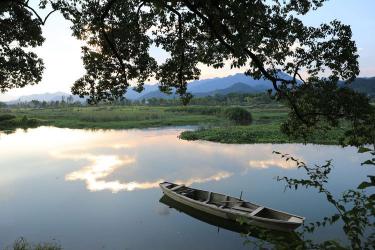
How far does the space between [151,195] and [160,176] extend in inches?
217

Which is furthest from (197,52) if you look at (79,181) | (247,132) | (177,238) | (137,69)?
(247,132)

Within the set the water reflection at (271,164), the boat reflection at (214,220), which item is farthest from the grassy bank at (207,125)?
the water reflection at (271,164)

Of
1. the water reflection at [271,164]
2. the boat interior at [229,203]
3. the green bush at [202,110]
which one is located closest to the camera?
the boat interior at [229,203]

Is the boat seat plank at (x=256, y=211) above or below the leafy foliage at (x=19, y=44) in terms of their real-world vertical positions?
below

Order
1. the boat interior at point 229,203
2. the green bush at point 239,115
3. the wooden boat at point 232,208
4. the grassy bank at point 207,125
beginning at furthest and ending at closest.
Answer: the green bush at point 239,115
the grassy bank at point 207,125
the boat interior at point 229,203
the wooden boat at point 232,208

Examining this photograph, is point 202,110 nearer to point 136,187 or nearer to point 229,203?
point 136,187

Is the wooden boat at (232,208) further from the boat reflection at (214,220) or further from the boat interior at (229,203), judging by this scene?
the boat reflection at (214,220)

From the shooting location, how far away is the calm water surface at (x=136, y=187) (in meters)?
18.2

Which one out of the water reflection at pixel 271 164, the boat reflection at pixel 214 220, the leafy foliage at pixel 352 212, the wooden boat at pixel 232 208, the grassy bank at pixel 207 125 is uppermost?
the leafy foliage at pixel 352 212

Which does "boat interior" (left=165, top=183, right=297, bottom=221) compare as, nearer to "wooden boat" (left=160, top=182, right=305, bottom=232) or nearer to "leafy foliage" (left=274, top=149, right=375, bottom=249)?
"wooden boat" (left=160, top=182, right=305, bottom=232)

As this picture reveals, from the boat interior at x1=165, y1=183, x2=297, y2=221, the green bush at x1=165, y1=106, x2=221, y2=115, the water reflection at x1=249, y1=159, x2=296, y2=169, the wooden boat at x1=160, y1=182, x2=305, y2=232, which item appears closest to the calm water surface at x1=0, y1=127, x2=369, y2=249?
the water reflection at x1=249, y1=159, x2=296, y2=169

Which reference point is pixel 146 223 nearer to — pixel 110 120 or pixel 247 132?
pixel 247 132

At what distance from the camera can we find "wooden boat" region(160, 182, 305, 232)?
16.9 metres

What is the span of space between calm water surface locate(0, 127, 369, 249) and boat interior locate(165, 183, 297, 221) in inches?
55.4
